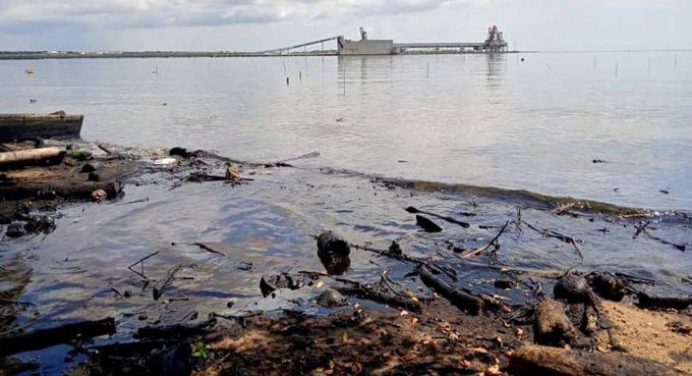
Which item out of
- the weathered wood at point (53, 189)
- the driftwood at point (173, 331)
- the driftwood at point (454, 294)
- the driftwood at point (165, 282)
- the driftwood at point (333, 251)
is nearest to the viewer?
the driftwood at point (173, 331)

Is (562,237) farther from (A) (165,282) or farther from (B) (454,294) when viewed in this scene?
(A) (165,282)

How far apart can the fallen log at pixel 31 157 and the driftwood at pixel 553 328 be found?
1518 cm

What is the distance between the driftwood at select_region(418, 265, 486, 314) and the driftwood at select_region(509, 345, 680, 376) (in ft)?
6.66

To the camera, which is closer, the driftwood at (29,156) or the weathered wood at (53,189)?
the weathered wood at (53,189)

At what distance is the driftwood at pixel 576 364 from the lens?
17.8 feet

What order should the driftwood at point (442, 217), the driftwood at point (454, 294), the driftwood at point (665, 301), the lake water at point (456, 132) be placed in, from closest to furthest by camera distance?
the driftwood at point (454, 294)
the driftwood at point (665, 301)
the driftwood at point (442, 217)
the lake water at point (456, 132)

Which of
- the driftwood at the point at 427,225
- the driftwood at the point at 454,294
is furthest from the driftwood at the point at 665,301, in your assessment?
the driftwood at the point at 427,225

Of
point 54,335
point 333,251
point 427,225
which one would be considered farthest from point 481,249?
point 54,335

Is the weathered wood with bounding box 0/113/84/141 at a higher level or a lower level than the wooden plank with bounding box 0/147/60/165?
higher

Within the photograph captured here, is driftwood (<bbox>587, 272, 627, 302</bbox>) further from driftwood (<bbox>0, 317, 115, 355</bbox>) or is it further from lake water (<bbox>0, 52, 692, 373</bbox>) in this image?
driftwood (<bbox>0, 317, 115, 355</bbox>)

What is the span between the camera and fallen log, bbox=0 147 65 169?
16.4 metres

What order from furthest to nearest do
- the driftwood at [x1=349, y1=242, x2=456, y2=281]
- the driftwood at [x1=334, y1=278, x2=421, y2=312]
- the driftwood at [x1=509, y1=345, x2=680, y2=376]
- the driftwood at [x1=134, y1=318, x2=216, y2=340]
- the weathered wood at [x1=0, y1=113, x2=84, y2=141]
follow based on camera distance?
1. the weathered wood at [x1=0, y1=113, x2=84, y2=141]
2. the driftwood at [x1=349, y1=242, x2=456, y2=281]
3. the driftwood at [x1=334, y1=278, x2=421, y2=312]
4. the driftwood at [x1=134, y1=318, x2=216, y2=340]
5. the driftwood at [x1=509, y1=345, x2=680, y2=376]

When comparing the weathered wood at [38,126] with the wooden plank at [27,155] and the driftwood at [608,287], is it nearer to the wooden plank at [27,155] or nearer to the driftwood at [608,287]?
the wooden plank at [27,155]

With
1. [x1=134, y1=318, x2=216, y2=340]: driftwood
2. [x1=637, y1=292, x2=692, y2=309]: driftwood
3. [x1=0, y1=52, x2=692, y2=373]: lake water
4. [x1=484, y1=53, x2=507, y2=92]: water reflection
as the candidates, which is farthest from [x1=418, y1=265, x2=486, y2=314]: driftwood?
[x1=484, y1=53, x2=507, y2=92]: water reflection
